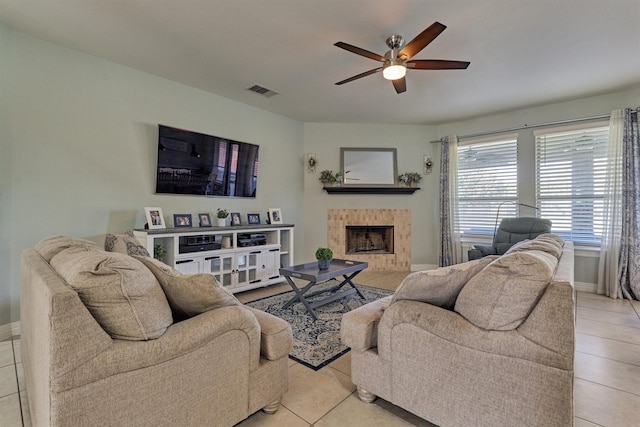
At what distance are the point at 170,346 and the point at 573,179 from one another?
17.3 feet

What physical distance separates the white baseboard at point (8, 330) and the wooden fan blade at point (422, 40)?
4080 millimetres

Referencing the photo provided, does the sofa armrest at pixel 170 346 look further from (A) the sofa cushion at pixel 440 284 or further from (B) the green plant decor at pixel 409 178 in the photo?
(B) the green plant decor at pixel 409 178

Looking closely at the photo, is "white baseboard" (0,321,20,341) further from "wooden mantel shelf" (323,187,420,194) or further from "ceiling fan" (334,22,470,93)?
"wooden mantel shelf" (323,187,420,194)

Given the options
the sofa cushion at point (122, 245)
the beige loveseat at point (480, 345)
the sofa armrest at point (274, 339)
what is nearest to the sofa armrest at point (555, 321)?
the beige loveseat at point (480, 345)

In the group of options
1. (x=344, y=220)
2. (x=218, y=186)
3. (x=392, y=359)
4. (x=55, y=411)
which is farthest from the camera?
(x=344, y=220)

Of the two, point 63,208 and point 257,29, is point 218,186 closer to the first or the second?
point 63,208

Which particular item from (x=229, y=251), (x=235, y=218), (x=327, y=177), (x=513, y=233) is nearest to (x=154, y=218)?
(x=229, y=251)

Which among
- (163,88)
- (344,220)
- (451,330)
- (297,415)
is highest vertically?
(163,88)

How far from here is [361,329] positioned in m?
1.65

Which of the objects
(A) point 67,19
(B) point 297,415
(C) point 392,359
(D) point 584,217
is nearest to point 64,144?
(A) point 67,19

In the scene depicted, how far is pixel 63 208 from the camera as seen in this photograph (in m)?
2.90

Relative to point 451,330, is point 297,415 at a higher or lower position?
lower

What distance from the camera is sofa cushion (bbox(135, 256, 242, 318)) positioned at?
1.38 m

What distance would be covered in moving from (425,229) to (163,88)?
15.0 ft
